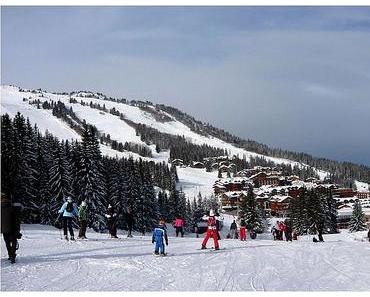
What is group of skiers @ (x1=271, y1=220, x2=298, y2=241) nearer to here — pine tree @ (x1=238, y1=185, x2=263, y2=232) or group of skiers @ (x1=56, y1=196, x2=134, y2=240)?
group of skiers @ (x1=56, y1=196, x2=134, y2=240)

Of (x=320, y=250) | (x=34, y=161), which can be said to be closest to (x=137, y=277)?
(x=320, y=250)

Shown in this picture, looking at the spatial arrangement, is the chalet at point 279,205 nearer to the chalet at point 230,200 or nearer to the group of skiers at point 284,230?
the chalet at point 230,200

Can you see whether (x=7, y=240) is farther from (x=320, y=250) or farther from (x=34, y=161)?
(x=34, y=161)

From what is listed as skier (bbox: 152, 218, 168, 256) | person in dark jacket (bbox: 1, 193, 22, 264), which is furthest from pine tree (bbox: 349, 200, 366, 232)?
person in dark jacket (bbox: 1, 193, 22, 264)

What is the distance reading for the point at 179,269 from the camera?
54.2 ft

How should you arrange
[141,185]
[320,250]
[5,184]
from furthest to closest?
[141,185], [5,184], [320,250]

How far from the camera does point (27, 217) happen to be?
46844 millimetres

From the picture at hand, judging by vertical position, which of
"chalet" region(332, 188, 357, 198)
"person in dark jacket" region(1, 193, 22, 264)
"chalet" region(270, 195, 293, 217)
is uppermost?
"chalet" region(332, 188, 357, 198)

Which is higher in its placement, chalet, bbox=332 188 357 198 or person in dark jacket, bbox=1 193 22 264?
chalet, bbox=332 188 357 198

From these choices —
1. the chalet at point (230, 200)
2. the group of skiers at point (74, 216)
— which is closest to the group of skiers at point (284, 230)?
the group of skiers at point (74, 216)

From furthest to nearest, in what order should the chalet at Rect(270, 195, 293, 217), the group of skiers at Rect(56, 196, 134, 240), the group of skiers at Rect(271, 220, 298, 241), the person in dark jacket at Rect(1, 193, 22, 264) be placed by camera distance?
the chalet at Rect(270, 195, 293, 217)
the group of skiers at Rect(271, 220, 298, 241)
the group of skiers at Rect(56, 196, 134, 240)
the person in dark jacket at Rect(1, 193, 22, 264)

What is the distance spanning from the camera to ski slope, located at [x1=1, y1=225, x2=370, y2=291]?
13.9 metres

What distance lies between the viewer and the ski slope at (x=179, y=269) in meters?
13.9

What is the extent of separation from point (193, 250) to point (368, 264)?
7.04m
